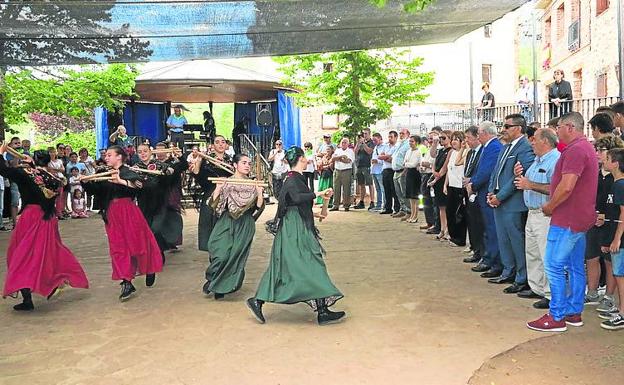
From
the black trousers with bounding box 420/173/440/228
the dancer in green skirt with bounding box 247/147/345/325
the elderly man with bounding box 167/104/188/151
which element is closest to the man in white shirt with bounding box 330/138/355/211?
the black trousers with bounding box 420/173/440/228

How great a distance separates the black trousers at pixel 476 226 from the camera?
7910 mm

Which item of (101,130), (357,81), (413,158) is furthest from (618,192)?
(101,130)

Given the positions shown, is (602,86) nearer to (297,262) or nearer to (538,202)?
(538,202)

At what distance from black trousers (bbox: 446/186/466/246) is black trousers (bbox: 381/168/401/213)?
4241 millimetres

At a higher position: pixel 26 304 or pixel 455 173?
pixel 455 173

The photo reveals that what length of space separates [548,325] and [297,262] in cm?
222

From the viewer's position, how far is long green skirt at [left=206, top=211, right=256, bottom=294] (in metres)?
6.50

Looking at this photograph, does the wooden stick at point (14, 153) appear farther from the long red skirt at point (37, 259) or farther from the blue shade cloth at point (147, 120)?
the blue shade cloth at point (147, 120)

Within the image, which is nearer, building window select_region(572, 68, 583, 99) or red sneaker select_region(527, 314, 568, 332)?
red sneaker select_region(527, 314, 568, 332)

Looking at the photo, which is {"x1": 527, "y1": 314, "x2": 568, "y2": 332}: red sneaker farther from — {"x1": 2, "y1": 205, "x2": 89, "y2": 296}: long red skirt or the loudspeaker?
the loudspeaker

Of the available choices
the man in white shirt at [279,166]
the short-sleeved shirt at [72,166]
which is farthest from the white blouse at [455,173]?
the short-sleeved shirt at [72,166]

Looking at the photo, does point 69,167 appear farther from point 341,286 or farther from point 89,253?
point 341,286

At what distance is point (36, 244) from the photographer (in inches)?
247

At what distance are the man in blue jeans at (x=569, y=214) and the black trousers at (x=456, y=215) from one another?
3.77 meters
